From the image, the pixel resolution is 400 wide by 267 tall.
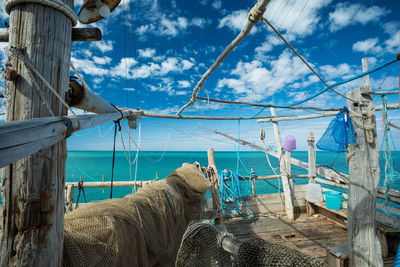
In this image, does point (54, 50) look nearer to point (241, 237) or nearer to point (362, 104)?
point (362, 104)

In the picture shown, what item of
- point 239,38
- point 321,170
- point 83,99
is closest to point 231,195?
point 321,170

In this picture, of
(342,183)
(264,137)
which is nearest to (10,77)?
(264,137)

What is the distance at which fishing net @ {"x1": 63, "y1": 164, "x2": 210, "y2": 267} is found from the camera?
1326mm

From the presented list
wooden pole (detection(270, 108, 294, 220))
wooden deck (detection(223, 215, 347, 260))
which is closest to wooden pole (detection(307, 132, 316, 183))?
wooden pole (detection(270, 108, 294, 220))

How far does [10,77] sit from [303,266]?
Answer: 1.94m

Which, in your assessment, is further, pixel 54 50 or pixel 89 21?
pixel 89 21

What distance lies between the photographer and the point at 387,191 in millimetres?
5523

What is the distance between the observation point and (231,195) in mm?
6832

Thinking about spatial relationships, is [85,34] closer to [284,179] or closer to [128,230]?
[128,230]

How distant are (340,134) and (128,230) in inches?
159

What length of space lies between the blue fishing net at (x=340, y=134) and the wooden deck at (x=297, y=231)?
115 inches

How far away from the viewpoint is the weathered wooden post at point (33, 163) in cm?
108

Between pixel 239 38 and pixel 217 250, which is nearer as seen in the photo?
pixel 217 250

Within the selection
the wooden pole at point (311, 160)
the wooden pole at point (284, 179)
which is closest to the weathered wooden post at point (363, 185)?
the wooden pole at point (284, 179)
